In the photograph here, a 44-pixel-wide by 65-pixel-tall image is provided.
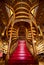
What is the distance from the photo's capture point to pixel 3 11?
4441 millimetres

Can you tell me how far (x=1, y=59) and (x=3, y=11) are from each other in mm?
1627

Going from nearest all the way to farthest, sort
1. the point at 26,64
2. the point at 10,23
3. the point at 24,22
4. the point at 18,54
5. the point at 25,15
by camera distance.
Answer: the point at 26,64 → the point at 18,54 → the point at 10,23 → the point at 25,15 → the point at 24,22

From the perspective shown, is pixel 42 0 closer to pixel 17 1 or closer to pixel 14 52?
pixel 17 1

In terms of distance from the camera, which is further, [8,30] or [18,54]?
[8,30]

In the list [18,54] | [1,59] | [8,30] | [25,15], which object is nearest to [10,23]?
[8,30]

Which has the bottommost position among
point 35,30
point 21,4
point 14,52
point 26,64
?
point 26,64

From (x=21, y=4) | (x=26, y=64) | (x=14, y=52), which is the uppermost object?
(x=21, y=4)

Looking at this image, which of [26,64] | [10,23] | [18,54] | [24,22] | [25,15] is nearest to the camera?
[26,64]

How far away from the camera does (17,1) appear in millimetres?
4137

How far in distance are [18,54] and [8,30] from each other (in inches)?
31.1

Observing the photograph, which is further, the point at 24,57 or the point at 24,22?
the point at 24,22

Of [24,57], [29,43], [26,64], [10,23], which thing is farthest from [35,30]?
[26,64]

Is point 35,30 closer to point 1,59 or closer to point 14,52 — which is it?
point 14,52

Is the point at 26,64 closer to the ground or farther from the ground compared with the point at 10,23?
closer to the ground
